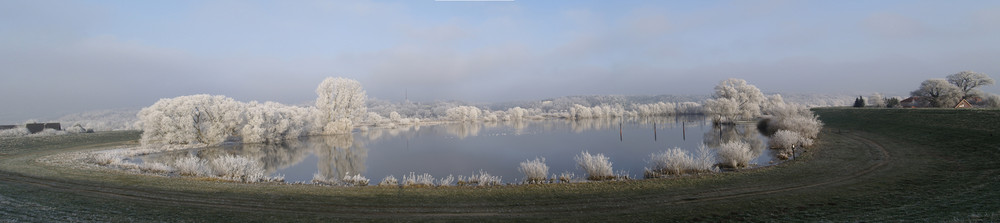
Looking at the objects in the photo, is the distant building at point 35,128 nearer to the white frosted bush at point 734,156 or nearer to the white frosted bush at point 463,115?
the white frosted bush at point 463,115

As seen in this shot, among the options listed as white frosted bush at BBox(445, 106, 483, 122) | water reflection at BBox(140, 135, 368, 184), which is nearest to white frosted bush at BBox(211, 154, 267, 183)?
water reflection at BBox(140, 135, 368, 184)

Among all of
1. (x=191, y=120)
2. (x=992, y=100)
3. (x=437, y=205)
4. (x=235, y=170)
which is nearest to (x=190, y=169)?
(x=235, y=170)

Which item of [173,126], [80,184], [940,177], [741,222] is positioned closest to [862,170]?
[940,177]

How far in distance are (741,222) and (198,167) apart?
69.1ft

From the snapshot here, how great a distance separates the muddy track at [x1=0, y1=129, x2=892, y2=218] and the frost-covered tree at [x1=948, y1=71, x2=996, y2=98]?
167ft

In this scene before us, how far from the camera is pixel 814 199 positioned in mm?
9125

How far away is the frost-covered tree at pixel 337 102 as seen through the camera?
150 ft

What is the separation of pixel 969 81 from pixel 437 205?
6256 cm

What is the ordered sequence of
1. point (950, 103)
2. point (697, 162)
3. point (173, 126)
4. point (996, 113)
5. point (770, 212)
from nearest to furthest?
1. point (770, 212)
2. point (697, 162)
3. point (996, 113)
4. point (173, 126)
5. point (950, 103)

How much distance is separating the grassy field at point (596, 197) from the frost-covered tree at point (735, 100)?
35653mm

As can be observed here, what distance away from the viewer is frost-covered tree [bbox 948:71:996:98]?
4134cm

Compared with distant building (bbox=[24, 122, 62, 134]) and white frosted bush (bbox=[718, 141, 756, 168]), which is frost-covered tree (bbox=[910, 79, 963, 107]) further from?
distant building (bbox=[24, 122, 62, 134])

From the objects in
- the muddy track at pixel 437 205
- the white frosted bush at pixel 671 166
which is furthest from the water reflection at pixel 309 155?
the white frosted bush at pixel 671 166

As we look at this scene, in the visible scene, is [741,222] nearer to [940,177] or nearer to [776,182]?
[776,182]
